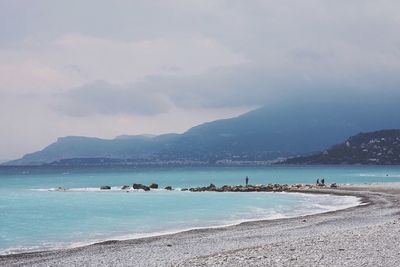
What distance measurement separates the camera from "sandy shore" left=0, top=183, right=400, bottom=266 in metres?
18.2

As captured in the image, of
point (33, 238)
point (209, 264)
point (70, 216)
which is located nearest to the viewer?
point (209, 264)

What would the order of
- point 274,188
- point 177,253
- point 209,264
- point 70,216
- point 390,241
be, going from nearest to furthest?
1. point 209,264
2. point 390,241
3. point 177,253
4. point 70,216
5. point 274,188

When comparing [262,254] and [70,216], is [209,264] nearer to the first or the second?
[262,254]

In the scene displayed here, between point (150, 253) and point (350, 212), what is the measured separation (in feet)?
73.9

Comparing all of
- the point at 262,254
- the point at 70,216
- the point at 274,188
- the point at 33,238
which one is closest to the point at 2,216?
the point at 70,216

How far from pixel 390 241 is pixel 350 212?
2059cm

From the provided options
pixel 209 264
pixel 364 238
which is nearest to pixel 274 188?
pixel 364 238

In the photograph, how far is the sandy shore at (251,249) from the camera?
59.6 ft

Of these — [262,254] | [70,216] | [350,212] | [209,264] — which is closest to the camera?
[209,264]

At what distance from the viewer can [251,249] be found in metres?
21.1

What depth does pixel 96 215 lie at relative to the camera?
46.6 m

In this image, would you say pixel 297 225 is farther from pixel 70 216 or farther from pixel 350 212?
pixel 70 216

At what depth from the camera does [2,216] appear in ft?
153

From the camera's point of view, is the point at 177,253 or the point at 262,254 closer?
the point at 262,254
